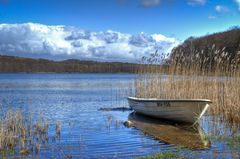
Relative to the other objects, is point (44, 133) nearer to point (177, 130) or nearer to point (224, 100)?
point (177, 130)

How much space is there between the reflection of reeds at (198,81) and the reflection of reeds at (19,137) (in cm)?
587

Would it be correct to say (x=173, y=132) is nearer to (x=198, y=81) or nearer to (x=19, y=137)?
(x=198, y=81)

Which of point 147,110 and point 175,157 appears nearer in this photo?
point 175,157

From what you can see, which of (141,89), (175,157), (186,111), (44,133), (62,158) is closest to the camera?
(175,157)

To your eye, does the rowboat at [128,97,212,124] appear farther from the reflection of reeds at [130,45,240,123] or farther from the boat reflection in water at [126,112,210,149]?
the reflection of reeds at [130,45,240,123]

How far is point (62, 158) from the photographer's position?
10.7 metres

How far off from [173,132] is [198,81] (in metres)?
3.75

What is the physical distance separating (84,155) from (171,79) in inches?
316

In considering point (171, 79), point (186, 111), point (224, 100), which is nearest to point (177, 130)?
point (186, 111)

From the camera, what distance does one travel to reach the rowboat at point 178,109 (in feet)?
50.3

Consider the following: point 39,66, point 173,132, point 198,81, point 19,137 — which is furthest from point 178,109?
point 39,66

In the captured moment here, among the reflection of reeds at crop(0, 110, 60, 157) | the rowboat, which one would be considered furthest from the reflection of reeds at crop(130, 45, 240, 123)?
the reflection of reeds at crop(0, 110, 60, 157)

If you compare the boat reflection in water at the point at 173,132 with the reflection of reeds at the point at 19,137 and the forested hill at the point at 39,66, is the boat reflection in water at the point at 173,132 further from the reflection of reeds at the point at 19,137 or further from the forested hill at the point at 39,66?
the forested hill at the point at 39,66

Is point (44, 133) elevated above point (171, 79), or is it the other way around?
point (171, 79)
